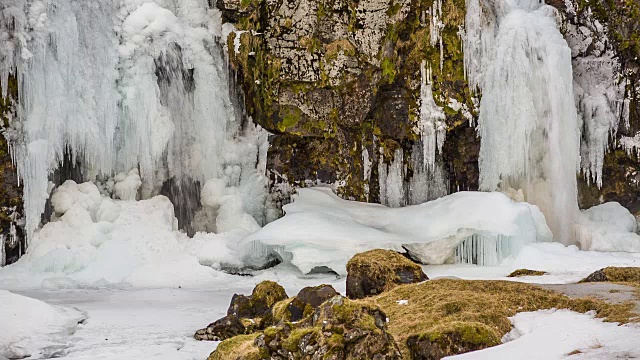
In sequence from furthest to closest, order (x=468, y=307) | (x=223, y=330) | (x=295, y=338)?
(x=223, y=330) < (x=468, y=307) < (x=295, y=338)

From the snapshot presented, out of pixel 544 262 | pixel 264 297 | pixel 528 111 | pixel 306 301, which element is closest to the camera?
pixel 306 301

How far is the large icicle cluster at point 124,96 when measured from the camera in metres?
18.0

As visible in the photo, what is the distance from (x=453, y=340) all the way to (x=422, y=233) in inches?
440

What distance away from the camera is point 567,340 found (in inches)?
245

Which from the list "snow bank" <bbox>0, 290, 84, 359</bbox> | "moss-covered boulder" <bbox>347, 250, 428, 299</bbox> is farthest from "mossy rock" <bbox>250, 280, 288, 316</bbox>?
"snow bank" <bbox>0, 290, 84, 359</bbox>

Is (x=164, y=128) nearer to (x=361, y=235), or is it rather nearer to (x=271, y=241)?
(x=271, y=241)

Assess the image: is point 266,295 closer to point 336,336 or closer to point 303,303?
point 303,303

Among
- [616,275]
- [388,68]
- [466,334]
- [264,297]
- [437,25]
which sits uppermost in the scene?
[437,25]

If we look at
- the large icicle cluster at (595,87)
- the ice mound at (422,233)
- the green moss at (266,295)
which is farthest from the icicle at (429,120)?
the green moss at (266,295)

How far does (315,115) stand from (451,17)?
4.52m

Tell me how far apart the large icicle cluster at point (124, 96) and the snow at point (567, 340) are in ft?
44.5

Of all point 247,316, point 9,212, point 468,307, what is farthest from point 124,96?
point 468,307

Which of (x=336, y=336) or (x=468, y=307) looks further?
(x=468, y=307)

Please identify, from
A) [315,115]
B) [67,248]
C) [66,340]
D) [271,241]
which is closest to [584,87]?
[315,115]
